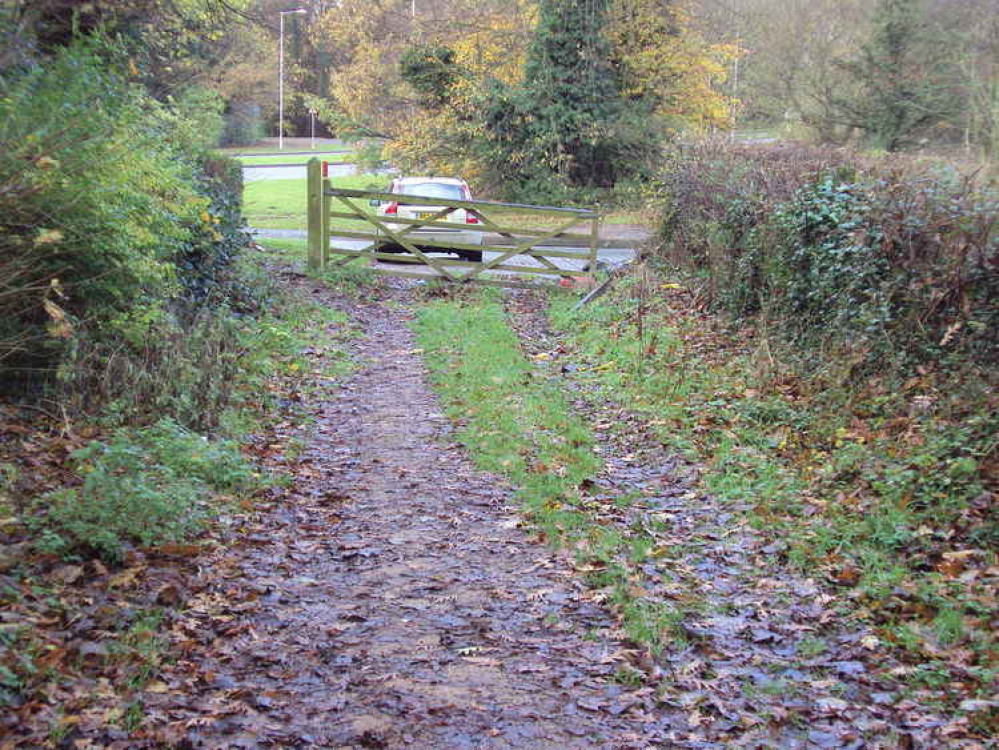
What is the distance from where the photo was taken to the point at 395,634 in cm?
503

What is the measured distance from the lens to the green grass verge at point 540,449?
5.64 metres

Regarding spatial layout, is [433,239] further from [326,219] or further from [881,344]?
[881,344]

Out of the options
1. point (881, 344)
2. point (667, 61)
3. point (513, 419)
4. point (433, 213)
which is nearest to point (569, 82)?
point (667, 61)

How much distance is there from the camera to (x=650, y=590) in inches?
221

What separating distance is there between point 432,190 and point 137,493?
14915 mm

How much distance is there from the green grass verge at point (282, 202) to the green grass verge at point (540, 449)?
7.85m

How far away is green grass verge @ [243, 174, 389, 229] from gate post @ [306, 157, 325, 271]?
196 centimetres

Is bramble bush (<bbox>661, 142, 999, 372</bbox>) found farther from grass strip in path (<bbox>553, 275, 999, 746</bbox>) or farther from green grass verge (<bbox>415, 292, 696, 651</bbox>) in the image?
green grass verge (<bbox>415, 292, 696, 651</bbox>)

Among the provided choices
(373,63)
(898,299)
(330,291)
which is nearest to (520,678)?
(898,299)

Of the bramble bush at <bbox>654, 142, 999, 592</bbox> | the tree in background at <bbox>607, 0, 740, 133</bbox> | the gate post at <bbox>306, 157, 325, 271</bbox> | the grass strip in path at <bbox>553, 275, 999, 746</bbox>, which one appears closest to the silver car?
the gate post at <bbox>306, 157, 325, 271</bbox>

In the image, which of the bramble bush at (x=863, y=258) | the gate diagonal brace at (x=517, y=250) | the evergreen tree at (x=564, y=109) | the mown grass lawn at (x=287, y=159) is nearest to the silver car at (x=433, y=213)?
the gate diagonal brace at (x=517, y=250)

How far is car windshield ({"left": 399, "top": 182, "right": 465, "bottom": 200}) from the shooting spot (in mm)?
19672

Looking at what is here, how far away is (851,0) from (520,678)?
31063 millimetres

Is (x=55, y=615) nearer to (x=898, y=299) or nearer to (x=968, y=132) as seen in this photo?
(x=898, y=299)
